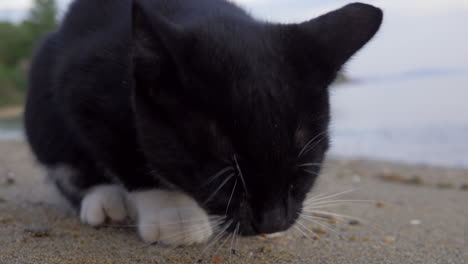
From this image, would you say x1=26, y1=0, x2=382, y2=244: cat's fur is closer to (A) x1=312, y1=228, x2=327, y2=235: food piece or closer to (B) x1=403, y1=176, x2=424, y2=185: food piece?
(A) x1=312, y1=228, x2=327, y2=235: food piece

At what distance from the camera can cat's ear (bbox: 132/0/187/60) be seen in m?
1.41

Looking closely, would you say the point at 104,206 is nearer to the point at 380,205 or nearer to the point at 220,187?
the point at 220,187

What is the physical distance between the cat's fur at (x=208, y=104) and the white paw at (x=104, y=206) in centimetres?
1

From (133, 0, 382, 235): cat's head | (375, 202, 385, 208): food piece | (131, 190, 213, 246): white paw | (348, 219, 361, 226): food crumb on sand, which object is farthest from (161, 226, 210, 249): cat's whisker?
(375, 202, 385, 208): food piece

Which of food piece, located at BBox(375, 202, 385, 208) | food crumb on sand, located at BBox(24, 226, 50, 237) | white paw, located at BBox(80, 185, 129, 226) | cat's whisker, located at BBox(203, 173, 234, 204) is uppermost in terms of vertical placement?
cat's whisker, located at BBox(203, 173, 234, 204)

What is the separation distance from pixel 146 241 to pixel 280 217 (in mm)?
703

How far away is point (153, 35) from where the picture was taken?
146cm

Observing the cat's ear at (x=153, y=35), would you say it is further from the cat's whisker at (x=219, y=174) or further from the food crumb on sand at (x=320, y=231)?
the food crumb on sand at (x=320, y=231)

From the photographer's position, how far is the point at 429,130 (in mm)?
6359

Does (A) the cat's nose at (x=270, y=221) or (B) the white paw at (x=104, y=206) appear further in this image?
(B) the white paw at (x=104, y=206)

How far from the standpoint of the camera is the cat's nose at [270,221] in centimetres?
150

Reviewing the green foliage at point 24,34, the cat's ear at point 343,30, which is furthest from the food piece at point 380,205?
the green foliage at point 24,34

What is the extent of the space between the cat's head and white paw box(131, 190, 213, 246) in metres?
0.32

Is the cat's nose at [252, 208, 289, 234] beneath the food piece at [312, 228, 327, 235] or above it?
above
